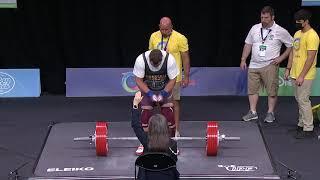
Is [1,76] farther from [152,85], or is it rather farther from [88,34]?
[152,85]

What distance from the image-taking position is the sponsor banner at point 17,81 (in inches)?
380

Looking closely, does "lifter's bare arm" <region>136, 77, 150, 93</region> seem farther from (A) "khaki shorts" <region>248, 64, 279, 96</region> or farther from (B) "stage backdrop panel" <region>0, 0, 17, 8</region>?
(B) "stage backdrop panel" <region>0, 0, 17, 8</region>

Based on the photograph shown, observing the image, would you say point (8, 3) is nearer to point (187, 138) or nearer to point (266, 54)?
point (266, 54)

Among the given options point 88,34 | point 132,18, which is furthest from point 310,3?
point 88,34

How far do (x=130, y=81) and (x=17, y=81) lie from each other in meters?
1.69

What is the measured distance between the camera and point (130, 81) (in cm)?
973

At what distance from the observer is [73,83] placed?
32.2 ft

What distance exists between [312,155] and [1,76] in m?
4.89

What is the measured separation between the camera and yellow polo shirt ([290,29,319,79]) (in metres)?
7.32

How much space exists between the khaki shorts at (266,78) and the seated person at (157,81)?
6.27ft

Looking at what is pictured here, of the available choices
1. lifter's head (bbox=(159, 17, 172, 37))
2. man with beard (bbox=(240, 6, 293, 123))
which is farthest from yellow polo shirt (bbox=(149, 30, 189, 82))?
man with beard (bbox=(240, 6, 293, 123))

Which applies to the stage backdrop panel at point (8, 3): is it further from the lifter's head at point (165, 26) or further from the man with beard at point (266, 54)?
the man with beard at point (266, 54)

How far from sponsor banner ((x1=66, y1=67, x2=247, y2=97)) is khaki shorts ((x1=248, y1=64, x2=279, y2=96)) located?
148cm

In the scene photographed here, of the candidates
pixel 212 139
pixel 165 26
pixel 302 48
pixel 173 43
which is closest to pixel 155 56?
pixel 165 26
